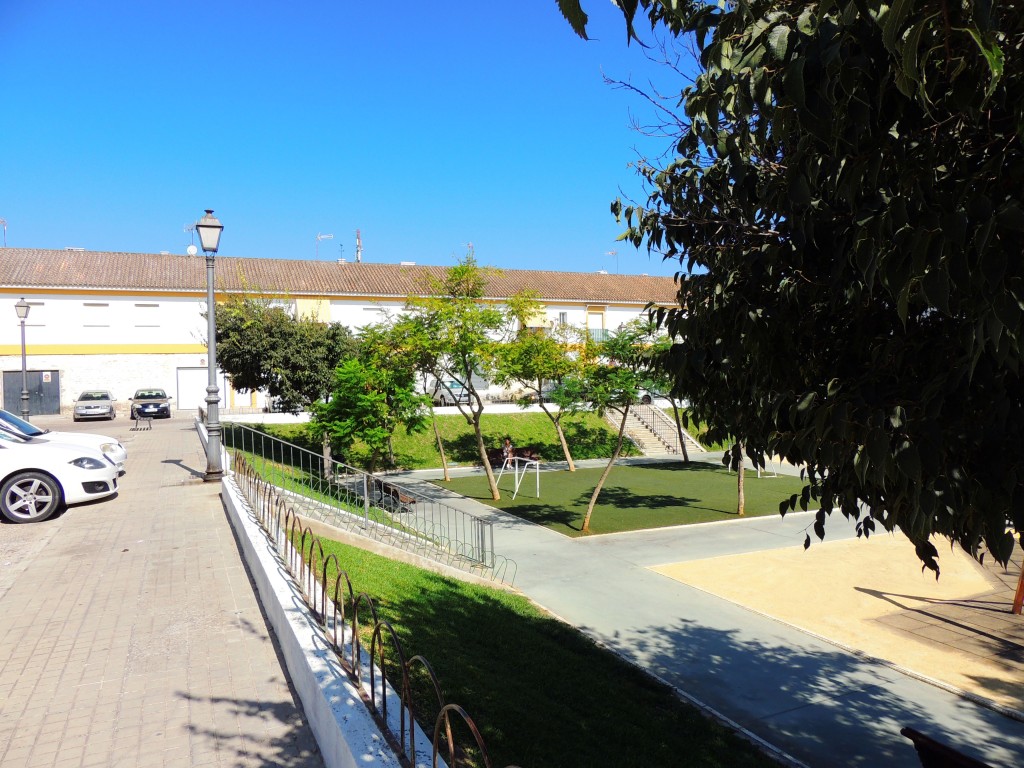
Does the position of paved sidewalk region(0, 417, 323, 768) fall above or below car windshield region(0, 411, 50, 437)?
below

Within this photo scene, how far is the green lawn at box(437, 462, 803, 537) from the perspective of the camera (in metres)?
15.9

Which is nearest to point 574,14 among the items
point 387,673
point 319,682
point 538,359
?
point 319,682

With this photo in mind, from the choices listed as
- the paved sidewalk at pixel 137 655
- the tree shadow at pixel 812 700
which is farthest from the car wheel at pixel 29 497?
the tree shadow at pixel 812 700

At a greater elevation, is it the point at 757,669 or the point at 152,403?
the point at 152,403

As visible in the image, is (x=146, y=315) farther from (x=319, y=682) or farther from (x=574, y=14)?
(x=574, y=14)

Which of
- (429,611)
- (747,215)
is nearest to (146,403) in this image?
(429,611)

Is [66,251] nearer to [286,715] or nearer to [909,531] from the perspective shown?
[286,715]

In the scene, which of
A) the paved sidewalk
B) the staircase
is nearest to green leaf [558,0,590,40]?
the paved sidewalk

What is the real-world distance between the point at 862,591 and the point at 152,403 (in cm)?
2871

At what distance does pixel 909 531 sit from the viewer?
2.49m

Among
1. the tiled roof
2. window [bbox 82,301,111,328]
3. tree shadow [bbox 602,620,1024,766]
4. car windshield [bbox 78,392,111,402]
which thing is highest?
the tiled roof

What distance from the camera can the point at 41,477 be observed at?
9.61m

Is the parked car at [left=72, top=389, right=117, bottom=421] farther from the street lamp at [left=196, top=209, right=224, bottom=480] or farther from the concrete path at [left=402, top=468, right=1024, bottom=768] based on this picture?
the concrete path at [left=402, top=468, right=1024, bottom=768]

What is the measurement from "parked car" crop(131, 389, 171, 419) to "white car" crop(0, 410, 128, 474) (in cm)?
1772
